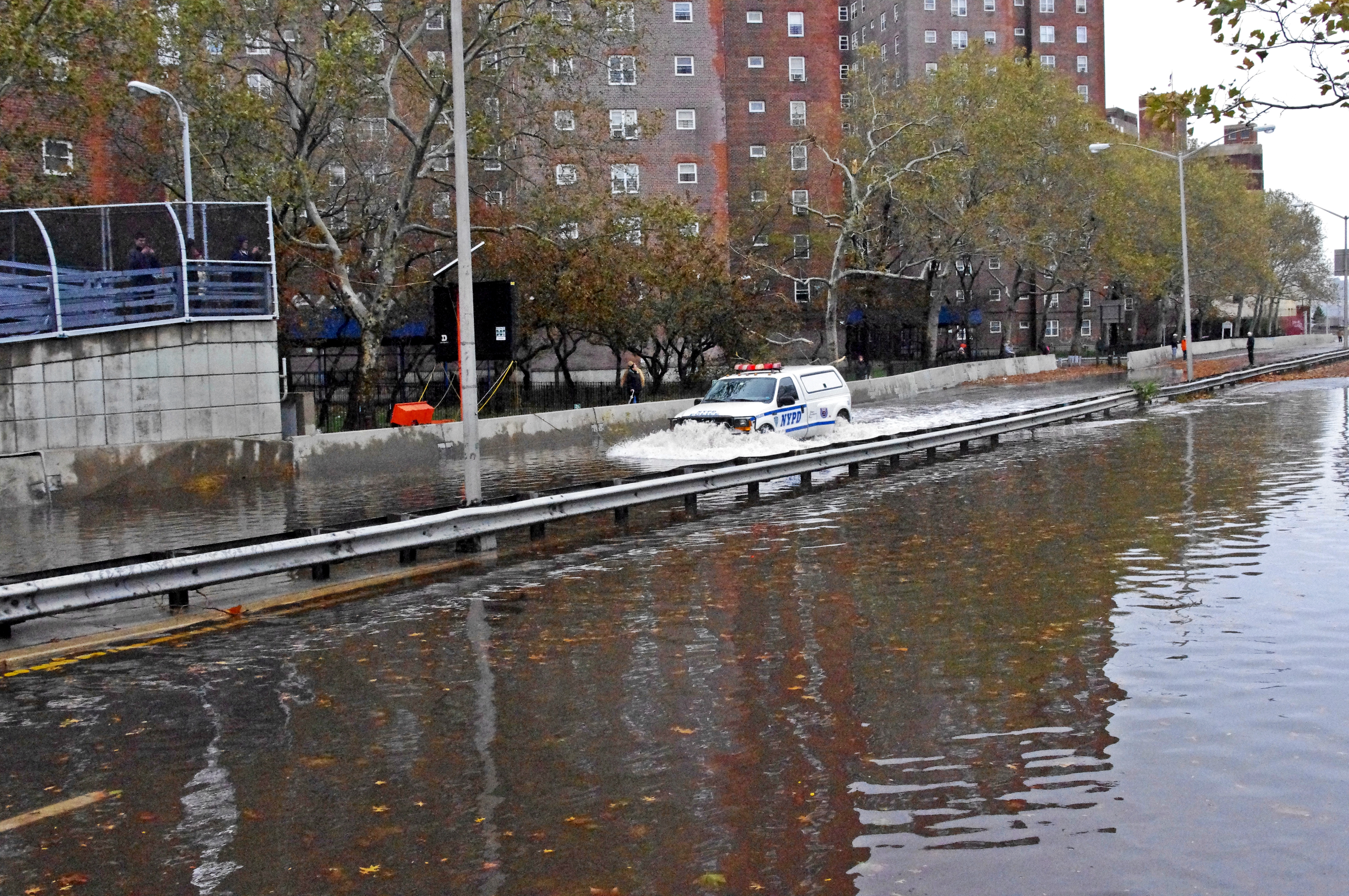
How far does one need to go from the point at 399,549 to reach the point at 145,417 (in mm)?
12104

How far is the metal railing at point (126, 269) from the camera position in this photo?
22875 millimetres

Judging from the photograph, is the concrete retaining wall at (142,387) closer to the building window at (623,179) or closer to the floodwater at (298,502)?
the floodwater at (298,502)

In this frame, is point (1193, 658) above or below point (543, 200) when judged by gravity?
below

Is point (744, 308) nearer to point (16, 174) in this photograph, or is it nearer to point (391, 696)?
point (16, 174)

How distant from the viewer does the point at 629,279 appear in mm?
40688

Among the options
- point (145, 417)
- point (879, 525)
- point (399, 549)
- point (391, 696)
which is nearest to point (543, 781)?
point (391, 696)

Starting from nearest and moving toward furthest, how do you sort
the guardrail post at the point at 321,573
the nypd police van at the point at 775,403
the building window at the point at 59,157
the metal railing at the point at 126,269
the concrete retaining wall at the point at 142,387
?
the guardrail post at the point at 321,573 → the metal railing at the point at 126,269 → the concrete retaining wall at the point at 142,387 → the nypd police van at the point at 775,403 → the building window at the point at 59,157

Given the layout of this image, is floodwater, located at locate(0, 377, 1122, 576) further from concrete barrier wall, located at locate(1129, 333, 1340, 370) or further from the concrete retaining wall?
concrete barrier wall, located at locate(1129, 333, 1340, 370)

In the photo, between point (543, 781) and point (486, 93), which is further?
point (486, 93)

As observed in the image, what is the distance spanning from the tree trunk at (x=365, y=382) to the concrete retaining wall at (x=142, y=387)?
580 centimetres

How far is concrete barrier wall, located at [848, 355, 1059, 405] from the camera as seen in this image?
168 feet

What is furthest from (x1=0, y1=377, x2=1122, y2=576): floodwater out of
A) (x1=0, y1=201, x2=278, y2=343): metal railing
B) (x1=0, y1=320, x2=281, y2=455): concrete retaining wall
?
(x1=0, y1=201, x2=278, y2=343): metal railing

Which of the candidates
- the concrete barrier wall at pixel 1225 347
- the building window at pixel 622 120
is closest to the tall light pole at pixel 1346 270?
the concrete barrier wall at pixel 1225 347

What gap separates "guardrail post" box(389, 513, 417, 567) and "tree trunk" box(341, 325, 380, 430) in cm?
1761
